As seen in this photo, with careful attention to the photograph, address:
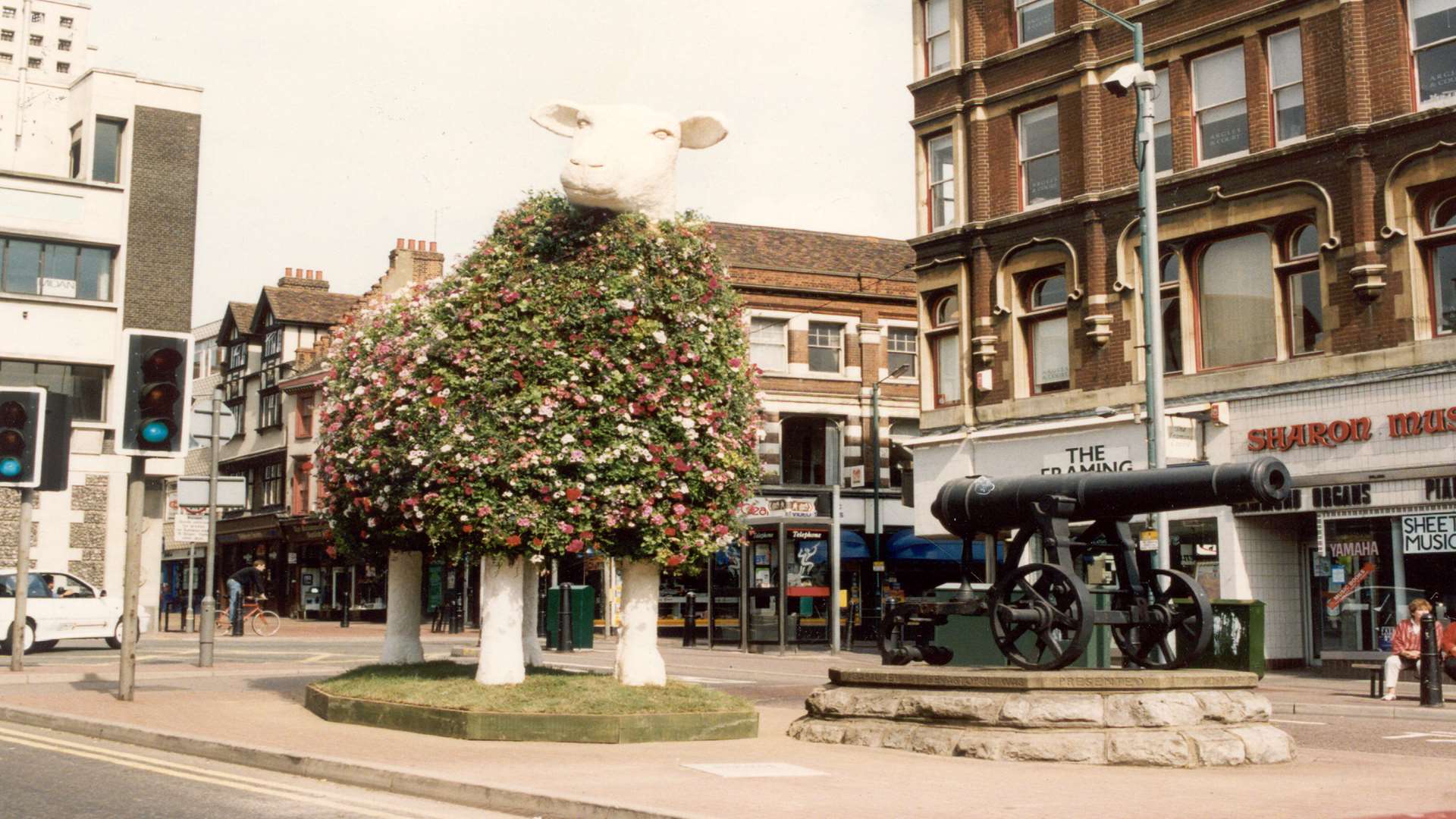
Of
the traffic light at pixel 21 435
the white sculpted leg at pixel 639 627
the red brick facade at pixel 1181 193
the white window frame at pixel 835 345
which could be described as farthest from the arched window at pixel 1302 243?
the white window frame at pixel 835 345

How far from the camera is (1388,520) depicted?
22109 mm

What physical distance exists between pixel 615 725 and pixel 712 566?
916 inches

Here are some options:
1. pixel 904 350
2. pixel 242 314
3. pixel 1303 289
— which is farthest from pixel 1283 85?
pixel 242 314

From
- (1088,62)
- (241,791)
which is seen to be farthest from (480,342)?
(1088,62)

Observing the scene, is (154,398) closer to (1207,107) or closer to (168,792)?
(168,792)

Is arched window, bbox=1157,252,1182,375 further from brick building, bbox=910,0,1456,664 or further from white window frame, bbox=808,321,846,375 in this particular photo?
white window frame, bbox=808,321,846,375

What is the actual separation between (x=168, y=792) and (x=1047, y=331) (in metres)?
20.9

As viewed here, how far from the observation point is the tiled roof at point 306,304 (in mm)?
59750

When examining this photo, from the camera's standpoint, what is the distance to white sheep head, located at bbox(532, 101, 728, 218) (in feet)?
41.9

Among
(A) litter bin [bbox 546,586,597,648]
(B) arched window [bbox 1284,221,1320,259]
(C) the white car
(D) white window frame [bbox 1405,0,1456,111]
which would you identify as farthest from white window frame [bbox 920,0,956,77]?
(C) the white car

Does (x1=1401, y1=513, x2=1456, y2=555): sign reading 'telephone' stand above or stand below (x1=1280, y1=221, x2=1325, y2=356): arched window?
below

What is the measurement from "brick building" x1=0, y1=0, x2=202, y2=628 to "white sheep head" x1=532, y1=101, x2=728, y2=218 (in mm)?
27963

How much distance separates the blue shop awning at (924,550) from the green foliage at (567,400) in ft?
90.1

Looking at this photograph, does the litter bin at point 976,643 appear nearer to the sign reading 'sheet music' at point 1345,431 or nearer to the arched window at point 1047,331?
the sign reading 'sheet music' at point 1345,431
